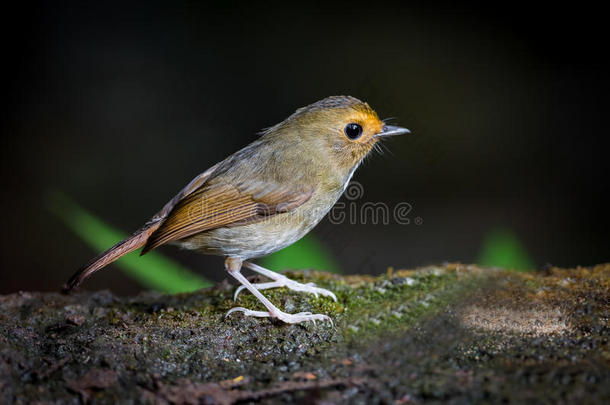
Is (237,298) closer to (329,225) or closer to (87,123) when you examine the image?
(329,225)

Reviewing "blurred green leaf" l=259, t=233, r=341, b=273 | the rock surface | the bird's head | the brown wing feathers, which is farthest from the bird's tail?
"blurred green leaf" l=259, t=233, r=341, b=273

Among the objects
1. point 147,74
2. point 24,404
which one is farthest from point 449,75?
point 24,404

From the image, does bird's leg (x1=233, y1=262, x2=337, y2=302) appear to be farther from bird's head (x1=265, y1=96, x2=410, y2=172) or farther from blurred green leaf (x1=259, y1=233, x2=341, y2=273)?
bird's head (x1=265, y1=96, x2=410, y2=172)

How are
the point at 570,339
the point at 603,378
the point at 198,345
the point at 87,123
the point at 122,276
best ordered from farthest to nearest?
the point at 87,123 → the point at 122,276 → the point at 198,345 → the point at 570,339 → the point at 603,378

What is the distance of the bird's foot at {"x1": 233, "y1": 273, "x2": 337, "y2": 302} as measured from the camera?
3.21m

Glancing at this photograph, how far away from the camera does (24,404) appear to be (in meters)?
1.96

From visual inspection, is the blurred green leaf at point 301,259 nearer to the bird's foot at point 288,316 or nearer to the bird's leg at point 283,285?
the bird's leg at point 283,285

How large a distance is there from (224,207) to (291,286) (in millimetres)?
631

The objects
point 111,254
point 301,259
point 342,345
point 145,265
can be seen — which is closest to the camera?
point 342,345

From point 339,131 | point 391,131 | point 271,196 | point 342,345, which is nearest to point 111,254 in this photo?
point 271,196

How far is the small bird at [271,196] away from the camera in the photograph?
3090mm

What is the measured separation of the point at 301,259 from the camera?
13.5 ft

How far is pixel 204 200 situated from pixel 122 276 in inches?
98.8

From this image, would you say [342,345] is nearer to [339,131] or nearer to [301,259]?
[339,131]
